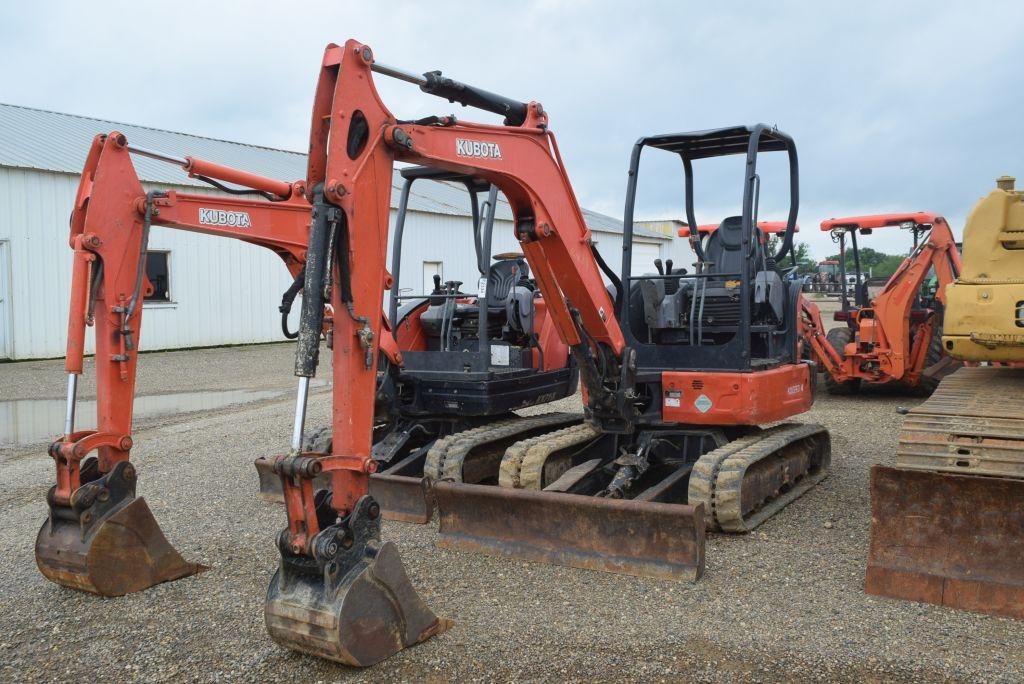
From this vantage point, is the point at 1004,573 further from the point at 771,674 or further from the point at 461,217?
the point at 461,217

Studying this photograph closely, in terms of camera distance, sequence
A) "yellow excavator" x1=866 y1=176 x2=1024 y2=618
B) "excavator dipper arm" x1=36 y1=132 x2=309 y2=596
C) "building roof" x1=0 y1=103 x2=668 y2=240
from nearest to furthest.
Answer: "yellow excavator" x1=866 y1=176 x2=1024 y2=618 → "excavator dipper arm" x1=36 y1=132 x2=309 y2=596 → "building roof" x1=0 y1=103 x2=668 y2=240

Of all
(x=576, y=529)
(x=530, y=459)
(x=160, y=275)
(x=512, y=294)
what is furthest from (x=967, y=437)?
(x=160, y=275)

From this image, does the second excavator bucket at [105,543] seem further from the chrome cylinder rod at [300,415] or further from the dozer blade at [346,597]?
the chrome cylinder rod at [300,415]

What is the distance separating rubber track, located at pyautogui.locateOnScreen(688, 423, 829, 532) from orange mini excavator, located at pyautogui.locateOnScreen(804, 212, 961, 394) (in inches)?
221

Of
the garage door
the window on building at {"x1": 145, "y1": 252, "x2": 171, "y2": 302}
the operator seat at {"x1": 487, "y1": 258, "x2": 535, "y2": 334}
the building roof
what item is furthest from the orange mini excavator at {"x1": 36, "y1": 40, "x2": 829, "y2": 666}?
the garage door

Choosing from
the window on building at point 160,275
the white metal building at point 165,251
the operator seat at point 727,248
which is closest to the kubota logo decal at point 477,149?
the operator seat at point 727,248

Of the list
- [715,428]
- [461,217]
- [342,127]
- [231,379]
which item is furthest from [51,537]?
[461,217]

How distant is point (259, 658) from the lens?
4.30 metres

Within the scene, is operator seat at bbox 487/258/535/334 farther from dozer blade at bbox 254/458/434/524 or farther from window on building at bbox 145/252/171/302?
window on building at bbox 145/252/171/302

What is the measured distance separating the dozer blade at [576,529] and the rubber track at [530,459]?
70 centimetres

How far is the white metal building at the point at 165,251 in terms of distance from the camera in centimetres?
1727

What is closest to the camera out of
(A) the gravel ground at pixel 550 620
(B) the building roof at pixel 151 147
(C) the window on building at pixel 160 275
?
(A) the gravel ground at pixel 550 620

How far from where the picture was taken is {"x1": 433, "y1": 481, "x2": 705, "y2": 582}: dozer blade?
17.3ft

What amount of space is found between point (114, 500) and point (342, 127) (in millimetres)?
2701
